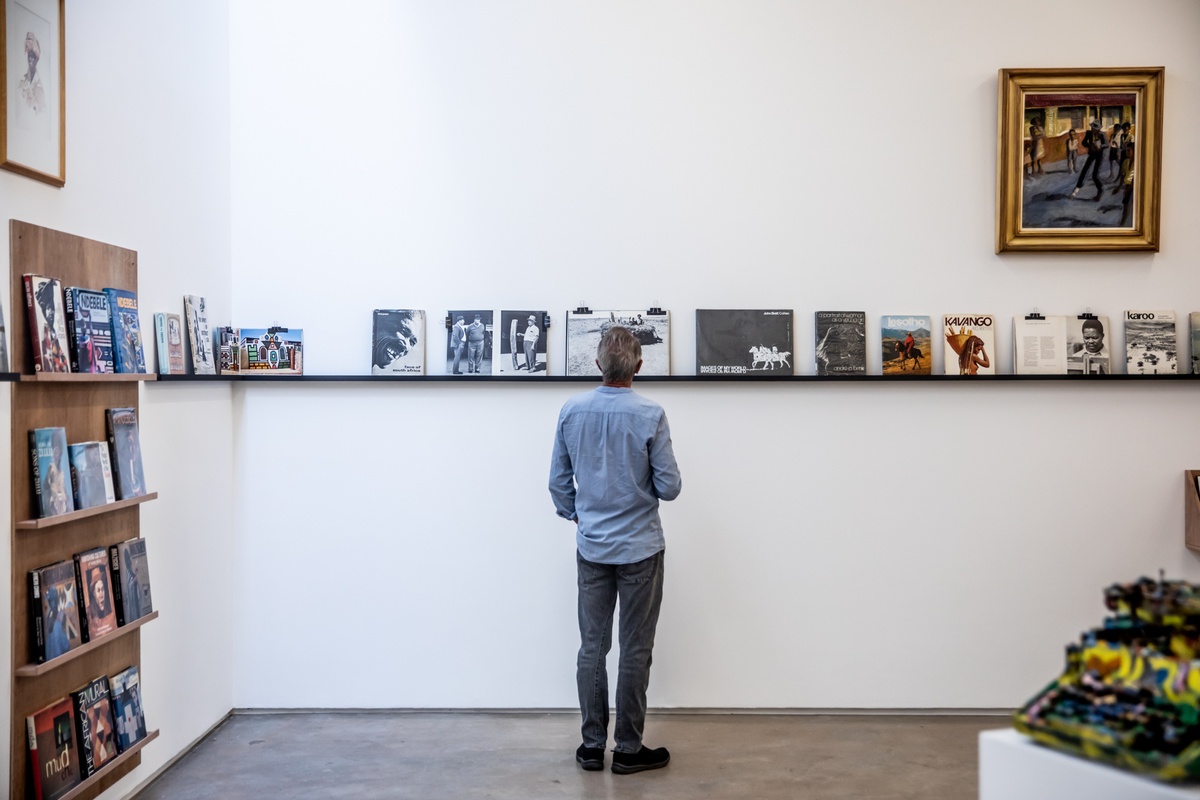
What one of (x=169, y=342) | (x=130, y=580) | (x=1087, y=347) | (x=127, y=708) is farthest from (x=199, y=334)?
(x=1087, y=347)

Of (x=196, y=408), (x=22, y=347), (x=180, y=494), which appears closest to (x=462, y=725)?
(x=180, y=494)

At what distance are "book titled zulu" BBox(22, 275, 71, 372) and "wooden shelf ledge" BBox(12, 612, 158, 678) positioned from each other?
2.84ft

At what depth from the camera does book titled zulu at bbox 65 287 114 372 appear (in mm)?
2645

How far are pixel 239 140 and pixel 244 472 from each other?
158 centimetres

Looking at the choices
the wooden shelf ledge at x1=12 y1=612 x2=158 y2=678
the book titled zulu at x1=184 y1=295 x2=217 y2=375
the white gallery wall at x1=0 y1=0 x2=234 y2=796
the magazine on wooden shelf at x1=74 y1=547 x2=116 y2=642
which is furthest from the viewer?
the book titled zulu at x1=184 y1=295 x2=217 y2=375

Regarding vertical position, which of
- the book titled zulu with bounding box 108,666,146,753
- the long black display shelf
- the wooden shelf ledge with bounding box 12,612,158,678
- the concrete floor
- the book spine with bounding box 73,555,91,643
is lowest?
the concrete floor

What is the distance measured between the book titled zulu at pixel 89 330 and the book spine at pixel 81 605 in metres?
0.63

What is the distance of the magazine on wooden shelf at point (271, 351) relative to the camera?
153 inches

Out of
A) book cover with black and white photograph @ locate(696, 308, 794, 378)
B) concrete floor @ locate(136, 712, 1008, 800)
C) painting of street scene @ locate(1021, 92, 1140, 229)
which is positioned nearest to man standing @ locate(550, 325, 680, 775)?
concrete floor @ locate(136, 712, 1008, 800)

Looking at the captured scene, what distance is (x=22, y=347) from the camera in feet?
8.09

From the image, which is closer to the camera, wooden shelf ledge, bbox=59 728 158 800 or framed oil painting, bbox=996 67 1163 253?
wooden shelf ledge, bbox=59 728 158 800

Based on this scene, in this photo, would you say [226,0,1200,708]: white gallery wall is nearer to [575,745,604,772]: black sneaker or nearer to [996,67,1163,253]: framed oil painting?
[996,67,1163,253]: framed oil painting

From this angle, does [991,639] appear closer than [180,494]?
No

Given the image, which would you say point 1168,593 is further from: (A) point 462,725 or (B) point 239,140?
(B) point 239,140
